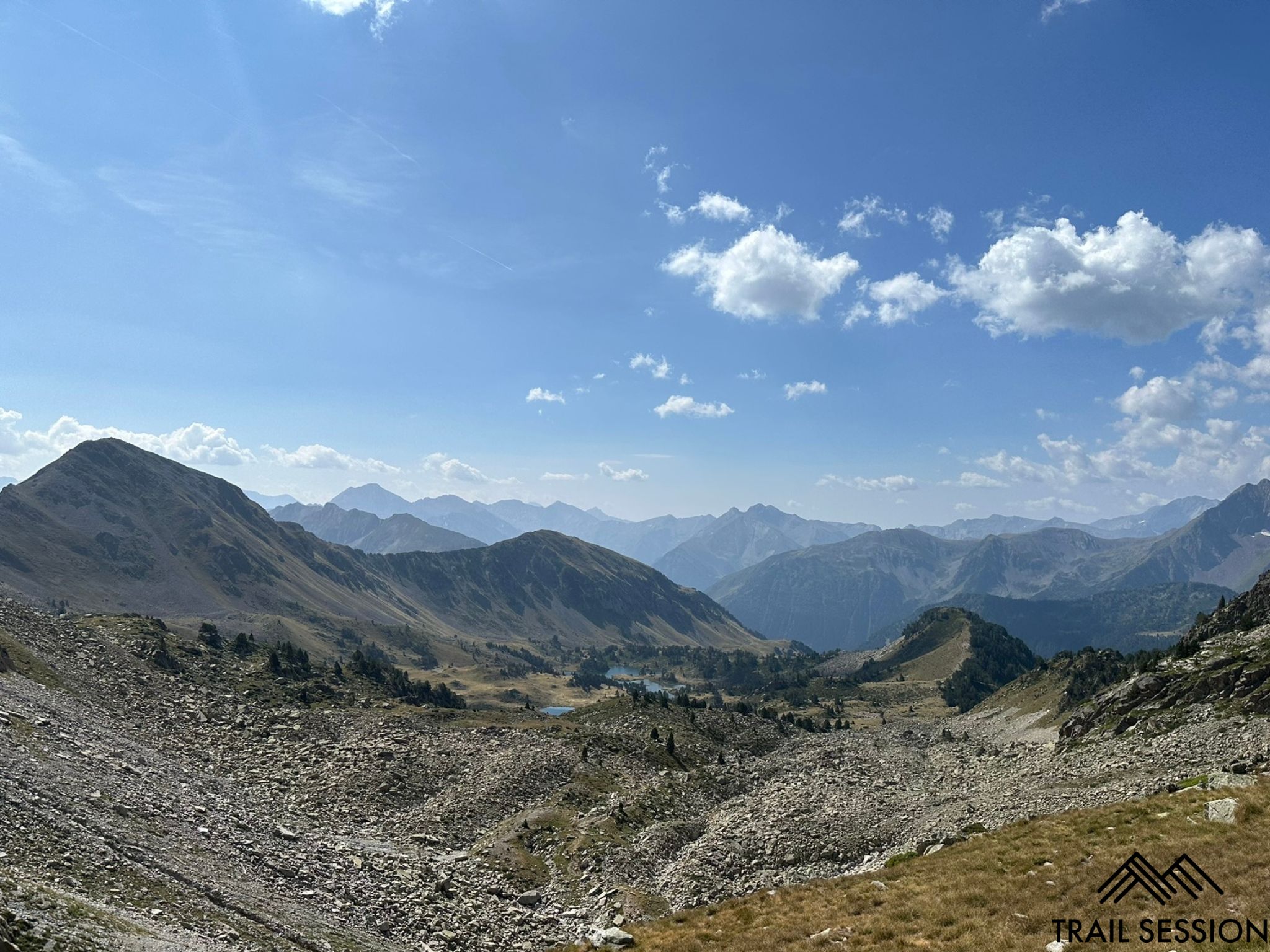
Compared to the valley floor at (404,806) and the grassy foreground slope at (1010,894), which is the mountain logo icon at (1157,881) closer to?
the grassy foreground slope at (1010,894)

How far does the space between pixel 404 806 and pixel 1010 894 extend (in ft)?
162

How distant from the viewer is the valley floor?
29.8 m

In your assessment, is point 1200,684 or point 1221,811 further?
point 1200,684

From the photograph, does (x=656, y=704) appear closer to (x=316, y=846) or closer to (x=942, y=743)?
(x=942, y=743)

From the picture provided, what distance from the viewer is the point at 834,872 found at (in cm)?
4294

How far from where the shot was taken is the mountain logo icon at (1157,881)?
864 inches

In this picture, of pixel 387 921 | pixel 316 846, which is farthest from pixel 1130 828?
pixel 316 846

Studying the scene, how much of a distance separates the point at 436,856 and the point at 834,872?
90.3 ft

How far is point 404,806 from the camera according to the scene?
190 feet

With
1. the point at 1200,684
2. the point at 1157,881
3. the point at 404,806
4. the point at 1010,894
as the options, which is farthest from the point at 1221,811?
the point at 404,806

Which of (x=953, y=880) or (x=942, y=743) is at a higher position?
(x=953, y=880)

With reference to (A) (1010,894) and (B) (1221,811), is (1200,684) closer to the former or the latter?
(B) (1221,811)

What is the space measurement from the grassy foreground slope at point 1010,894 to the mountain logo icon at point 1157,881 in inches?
12.5

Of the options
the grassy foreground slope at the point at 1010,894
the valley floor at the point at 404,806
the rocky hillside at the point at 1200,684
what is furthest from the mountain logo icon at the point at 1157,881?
the rocky hillside at the point at 1200,684
